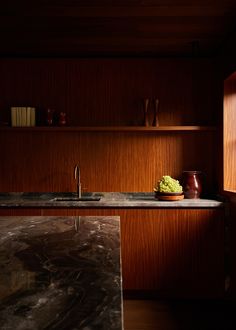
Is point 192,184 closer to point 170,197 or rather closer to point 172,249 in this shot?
point 170,197

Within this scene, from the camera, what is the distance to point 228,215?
313 centimetres

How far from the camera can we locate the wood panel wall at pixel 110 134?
12.2ft

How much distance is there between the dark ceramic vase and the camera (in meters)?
3.50

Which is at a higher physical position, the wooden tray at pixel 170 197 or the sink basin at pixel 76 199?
the wooden tray at pixel 170 197

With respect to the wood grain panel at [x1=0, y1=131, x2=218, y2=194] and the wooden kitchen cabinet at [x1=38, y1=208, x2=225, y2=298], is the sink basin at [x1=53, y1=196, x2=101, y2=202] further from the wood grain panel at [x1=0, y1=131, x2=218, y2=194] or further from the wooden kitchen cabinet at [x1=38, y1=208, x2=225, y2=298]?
the wooden kitchen cabinet at [x1=38, y1=208, x2=225, y2=298]

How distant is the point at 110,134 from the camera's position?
3.73 metres

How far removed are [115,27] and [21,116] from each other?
1.29 meters

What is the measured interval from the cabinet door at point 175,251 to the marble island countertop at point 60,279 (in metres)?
1.65

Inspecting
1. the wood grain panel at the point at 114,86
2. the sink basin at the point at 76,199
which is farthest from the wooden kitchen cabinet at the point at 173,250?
the wood grain panel at the point at 114,86

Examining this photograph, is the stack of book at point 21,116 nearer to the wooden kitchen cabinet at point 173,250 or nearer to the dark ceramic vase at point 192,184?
the wooden kitchen cabinet at point 173,250

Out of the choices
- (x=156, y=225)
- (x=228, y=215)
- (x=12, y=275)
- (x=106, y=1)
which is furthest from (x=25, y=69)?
(x=12, y=275)

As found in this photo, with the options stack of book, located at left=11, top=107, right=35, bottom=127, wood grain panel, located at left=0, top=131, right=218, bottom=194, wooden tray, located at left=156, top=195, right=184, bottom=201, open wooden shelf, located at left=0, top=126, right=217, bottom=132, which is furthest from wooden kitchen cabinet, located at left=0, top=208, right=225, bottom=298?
stack of book, located at left=11, top=107, right=35, bottom=127

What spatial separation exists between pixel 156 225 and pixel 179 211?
235mm

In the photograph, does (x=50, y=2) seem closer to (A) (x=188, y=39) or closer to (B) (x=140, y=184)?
(A) (x=188, y=39)
